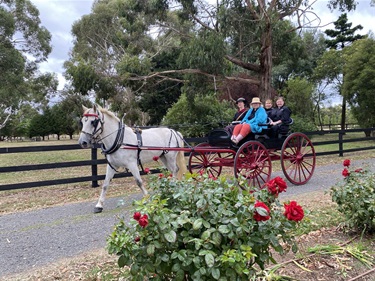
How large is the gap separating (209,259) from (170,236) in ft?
0.90

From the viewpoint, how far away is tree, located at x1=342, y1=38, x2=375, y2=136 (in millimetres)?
21266

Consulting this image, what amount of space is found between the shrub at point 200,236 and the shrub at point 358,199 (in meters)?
1.78

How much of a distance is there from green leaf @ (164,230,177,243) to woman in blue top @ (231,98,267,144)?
14.9 ft

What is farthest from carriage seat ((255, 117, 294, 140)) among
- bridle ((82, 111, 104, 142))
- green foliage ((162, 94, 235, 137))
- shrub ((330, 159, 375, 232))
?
green foliage ((162, 94, 235, 137))

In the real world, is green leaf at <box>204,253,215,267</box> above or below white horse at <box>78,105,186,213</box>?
below

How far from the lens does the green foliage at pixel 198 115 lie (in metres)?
16.8

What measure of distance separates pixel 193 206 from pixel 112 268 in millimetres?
1449

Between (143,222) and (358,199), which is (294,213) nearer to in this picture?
(143,222)

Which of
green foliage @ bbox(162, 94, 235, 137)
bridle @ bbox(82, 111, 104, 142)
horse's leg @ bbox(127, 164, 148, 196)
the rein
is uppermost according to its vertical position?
green foliage @ bbox(162, 94, 235, 137)

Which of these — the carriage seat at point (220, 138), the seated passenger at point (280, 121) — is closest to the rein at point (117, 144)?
the carriage seat at point (220, 138)

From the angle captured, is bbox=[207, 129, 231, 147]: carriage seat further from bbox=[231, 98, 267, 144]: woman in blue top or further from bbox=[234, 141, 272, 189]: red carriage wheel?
bbox=[234, 141, 272, 189]: red carriage wheel

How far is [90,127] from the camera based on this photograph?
5.09 metres

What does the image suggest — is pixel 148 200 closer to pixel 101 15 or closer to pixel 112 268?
pixel 112 268

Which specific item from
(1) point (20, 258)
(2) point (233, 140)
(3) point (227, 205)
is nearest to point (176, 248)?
(3) point (227, 205)
